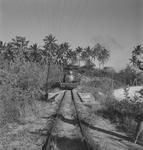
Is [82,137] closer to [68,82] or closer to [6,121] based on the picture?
[6,121]

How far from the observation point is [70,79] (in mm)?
29734

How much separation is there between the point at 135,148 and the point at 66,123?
11.6 ft

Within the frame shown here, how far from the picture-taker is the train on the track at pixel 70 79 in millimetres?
29344

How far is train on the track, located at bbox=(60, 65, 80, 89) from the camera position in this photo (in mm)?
29344

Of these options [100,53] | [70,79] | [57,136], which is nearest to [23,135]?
[57,136]

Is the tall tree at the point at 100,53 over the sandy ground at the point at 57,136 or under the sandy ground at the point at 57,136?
over

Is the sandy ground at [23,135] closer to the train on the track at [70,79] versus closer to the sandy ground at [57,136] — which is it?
the sandy ground at [57,136]

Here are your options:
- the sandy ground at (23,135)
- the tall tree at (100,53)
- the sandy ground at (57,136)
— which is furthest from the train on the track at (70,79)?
the tall tree at (100,53)

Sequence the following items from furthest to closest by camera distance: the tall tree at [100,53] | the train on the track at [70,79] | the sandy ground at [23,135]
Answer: the tall tree at [100,53]
the train on the track at [70,79]
the sandy ground at [23,135]

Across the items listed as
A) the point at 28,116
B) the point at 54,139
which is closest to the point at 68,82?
the point at 28,116

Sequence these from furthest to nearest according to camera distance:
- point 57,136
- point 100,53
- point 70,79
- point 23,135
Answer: point 100,53
point 70,79
point 23,135
point 57,136

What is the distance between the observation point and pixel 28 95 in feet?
37.4

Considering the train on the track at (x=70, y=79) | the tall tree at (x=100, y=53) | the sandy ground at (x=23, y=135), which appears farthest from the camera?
the tall tree at (x=100, y=53)

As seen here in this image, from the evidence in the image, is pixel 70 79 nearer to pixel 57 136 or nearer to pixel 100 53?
pixel 57 136
